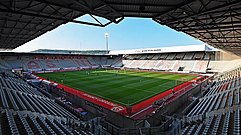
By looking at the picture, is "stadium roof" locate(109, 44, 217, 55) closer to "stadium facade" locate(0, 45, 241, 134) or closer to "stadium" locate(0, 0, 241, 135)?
"stadium facade" locate(0, 45, 241, 134)

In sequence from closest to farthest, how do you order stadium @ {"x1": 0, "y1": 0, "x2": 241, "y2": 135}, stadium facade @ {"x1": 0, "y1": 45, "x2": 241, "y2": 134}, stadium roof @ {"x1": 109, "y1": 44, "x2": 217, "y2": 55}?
stadium @ {"x1": 0, "y1": 0, "x2": 241, "y2": 135} < stadium facade @ {"x1": 0, "y1": 45, "x2": 241, "y2": 134} < stadium roof @ {"x1": 109, "y1": 44, "x2": 217, "y2": 55}

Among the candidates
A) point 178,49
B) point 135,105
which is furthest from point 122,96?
point 178,49

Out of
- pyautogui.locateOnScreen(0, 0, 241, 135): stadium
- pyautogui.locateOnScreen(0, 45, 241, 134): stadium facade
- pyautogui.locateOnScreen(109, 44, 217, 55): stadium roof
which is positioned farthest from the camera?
pyautogui.locateOnScreen(109, 44, 217, 55): stadium roof

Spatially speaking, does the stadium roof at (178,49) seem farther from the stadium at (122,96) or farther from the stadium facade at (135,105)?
the stadium at (122,96)

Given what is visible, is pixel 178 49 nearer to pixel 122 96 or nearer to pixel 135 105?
pixel 122 96

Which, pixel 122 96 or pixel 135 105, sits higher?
pixel 122 96

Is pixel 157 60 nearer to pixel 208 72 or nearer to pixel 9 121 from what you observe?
pixel 208 72

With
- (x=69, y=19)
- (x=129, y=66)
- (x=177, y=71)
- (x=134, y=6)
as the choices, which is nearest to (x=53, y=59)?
(x=129, y=66)

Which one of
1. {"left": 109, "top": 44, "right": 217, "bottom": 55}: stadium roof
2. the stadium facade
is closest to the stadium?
the stadium facade

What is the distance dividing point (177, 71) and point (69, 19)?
35156mm

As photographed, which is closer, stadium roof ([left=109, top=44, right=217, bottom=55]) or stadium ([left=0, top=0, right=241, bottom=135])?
stadium ([left=0, top=0, right=241, bottom=135])

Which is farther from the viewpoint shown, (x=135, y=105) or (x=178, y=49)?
(x=178, y=49)

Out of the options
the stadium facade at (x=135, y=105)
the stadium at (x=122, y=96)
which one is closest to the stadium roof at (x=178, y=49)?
the stadium facade at (x=135, y=105)

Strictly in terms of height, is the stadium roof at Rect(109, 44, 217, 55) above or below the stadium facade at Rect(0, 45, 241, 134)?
above
